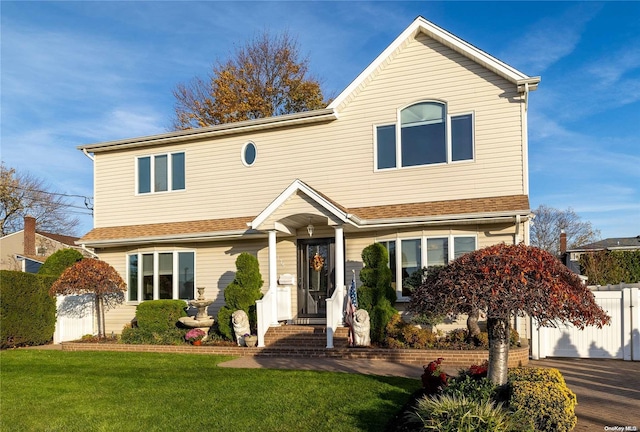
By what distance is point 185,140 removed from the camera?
18.3m

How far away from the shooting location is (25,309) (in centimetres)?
1677

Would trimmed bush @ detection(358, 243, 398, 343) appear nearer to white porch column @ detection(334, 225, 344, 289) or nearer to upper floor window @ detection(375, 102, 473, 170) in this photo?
white porch column @ detection(334, 225, 344, 289)

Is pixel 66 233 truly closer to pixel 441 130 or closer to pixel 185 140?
pixel 185 140

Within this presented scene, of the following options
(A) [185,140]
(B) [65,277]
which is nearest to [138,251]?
(B) [65,277]

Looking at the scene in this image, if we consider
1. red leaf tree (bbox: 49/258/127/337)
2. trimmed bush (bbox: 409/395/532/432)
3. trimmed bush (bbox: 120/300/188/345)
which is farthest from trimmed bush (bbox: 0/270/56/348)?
trimmed bush (bbox: 409/395/532/432)

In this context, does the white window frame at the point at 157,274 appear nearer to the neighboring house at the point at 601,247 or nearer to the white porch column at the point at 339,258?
the white porch column at the point at 339,258

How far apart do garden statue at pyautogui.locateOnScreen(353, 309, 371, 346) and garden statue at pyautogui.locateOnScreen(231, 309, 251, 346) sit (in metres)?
3.12

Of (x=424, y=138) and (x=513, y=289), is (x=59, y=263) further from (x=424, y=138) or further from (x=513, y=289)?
(x=513, y=289)

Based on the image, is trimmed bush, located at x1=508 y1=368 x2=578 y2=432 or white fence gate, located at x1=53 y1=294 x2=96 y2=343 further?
white fence gate, located at x1=53 y1=294 x2=96 y2=343

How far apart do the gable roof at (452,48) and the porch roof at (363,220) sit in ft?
9.44

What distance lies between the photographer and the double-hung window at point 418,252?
14602 mm

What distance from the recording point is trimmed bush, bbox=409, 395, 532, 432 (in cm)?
627

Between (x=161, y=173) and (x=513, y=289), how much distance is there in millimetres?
14480

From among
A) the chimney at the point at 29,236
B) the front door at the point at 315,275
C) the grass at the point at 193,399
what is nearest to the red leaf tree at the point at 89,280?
the grass at the point at 193,399
